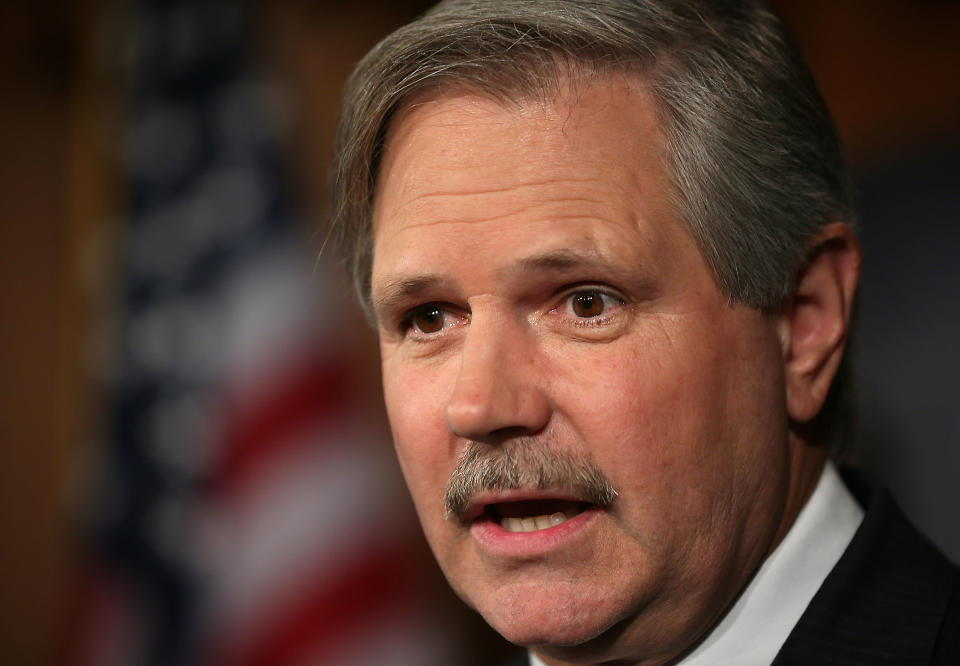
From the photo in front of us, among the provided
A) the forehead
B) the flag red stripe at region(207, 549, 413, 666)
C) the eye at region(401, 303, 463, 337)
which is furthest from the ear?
the flag red stripe at region(207, 549, 413, 666)

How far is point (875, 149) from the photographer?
9.16 feet

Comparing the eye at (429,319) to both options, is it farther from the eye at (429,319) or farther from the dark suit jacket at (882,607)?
the dark suit jacket at (882,607)

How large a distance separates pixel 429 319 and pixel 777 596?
2.26 ft

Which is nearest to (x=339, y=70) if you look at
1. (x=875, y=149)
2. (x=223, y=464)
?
(x=223, y=464)

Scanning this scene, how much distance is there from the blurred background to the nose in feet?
5.42

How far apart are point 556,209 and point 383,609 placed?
2.04 meters

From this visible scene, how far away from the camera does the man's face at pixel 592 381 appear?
54.7 inches

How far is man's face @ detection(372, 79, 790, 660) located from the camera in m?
1.39

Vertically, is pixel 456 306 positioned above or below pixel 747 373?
above

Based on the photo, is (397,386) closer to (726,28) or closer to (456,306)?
(456,306)

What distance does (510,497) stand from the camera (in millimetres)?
1399

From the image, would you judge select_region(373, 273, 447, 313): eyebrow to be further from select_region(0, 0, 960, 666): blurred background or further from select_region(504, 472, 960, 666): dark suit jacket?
select_region(0, 0, 960, 666): blurred background

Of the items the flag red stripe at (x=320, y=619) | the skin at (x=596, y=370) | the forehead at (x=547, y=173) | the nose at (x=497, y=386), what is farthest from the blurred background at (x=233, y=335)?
the nose at (x=497, y=386)

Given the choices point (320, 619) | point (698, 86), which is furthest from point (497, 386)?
point (320, 619)
